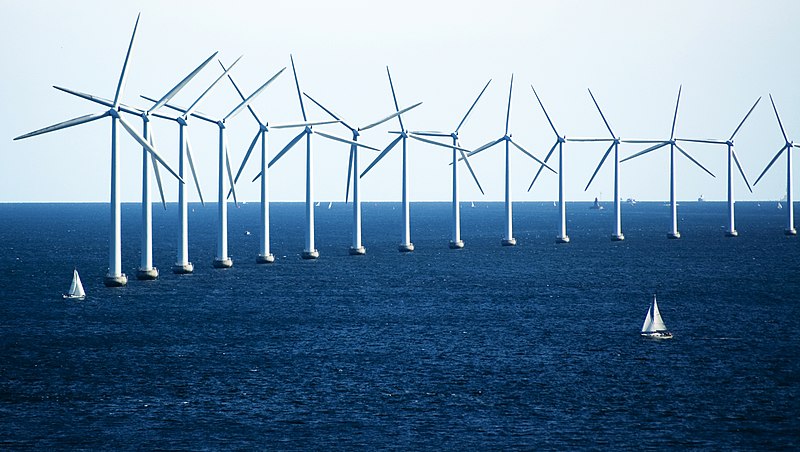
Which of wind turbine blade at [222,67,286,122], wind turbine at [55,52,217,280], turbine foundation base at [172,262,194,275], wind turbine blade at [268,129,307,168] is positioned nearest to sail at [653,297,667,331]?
wind turbine at [55,52,217,280]

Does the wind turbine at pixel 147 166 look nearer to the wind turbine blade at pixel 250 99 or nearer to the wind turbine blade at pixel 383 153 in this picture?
the wind turbine blade at pixel 250 99

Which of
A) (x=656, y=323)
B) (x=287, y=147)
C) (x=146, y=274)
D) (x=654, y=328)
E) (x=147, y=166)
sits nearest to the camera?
(x=654, y=328)

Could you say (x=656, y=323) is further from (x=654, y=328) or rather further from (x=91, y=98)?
(x=91, y=98)

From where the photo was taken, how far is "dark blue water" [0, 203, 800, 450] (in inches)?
1889

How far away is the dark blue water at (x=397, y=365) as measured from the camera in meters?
48.0

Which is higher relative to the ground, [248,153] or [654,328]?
[248,153]

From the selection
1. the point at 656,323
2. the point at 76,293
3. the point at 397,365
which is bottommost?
the point at 397,365

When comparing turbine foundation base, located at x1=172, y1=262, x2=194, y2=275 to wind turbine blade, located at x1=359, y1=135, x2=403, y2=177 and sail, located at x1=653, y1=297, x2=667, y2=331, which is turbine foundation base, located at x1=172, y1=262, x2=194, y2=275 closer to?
wind turbine blade, located at x1=359, y1=135, x2=403, y2=177

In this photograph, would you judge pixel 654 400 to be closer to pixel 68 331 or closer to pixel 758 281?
pixel 68 331

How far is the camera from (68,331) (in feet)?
271

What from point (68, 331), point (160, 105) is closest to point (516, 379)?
point (68, 331)

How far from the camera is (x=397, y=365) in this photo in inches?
2581

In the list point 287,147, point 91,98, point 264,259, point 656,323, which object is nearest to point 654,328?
point 656,323

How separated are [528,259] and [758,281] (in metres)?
46.8
